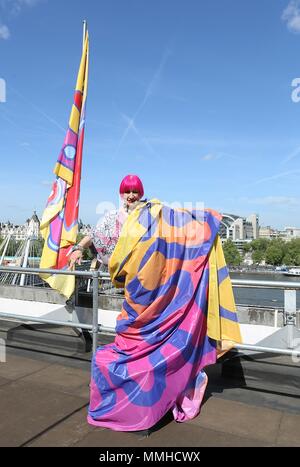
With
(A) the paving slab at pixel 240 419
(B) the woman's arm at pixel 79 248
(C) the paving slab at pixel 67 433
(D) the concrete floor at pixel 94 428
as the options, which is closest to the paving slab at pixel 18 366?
(D) the concrete floor at pixel 94 428

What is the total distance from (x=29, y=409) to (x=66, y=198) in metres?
3.43

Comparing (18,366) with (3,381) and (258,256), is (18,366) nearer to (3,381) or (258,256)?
(3,381)

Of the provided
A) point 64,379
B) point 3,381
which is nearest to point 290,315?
point 64,379

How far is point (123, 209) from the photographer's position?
3088 mm

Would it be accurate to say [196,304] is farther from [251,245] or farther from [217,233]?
[251,245]

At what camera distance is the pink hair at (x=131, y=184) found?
2.99 m

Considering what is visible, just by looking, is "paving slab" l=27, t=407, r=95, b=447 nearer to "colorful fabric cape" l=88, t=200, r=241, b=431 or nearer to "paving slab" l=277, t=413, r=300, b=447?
"colorful fabric cape" l=88, t=200, r=241, b=431

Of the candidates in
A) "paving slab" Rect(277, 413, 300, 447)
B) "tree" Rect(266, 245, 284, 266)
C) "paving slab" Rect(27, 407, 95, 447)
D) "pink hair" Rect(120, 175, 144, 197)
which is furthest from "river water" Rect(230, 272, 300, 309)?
"tree" Rect(266, 245, 284, 266)

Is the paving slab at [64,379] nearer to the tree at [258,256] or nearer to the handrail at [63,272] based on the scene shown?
the handrail at [63,272]

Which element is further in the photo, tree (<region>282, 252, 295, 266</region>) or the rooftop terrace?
tree (<region>282, 252, 295, 266</region>)

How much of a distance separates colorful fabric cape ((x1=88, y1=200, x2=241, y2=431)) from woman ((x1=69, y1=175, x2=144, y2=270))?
20 centimetres

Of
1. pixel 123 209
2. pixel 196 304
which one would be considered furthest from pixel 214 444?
pixel 123 209

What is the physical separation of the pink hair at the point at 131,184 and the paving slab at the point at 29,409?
1.57m

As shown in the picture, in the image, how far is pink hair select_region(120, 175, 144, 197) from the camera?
9.82 feet
